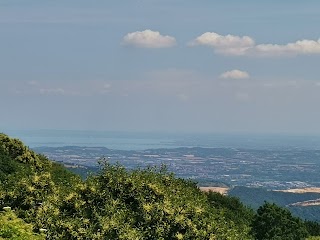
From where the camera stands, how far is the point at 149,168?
91.0 feet

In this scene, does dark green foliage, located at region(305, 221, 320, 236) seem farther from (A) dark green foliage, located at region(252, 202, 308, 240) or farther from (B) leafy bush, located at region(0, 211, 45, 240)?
(B) leafy bush, located at region(0, 211, 45, 240)

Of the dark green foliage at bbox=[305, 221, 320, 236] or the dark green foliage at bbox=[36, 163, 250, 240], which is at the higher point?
the dark green foliage at bbox=[36, 163, 250, 240]

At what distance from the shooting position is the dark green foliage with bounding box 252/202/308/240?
31.4 m

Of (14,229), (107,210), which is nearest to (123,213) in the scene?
(107,210)

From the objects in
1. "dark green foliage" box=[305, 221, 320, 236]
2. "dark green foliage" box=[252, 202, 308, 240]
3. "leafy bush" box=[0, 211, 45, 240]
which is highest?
"leafy bush" box=[0, 211, 45, 240]

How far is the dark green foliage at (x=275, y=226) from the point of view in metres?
31.4

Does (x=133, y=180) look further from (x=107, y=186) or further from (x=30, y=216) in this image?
(x=30, y=216)

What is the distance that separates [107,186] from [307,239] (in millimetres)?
14843

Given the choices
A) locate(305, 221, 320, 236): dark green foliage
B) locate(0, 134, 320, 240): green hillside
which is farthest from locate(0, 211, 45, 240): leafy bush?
locate(305, 221, 320, 236): dark green foliage

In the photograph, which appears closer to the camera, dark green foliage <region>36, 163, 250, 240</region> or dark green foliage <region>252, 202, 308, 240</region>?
dark green foliage <region>36, 163, 250, 240</region>

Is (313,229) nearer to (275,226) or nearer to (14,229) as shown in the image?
(275,226)

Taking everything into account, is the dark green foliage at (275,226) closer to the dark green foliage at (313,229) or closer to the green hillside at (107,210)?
the green hillside at (107,210)

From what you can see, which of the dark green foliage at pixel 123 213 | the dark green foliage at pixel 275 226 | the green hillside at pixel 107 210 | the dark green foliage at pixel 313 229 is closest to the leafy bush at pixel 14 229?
the green hillside at pixel 107 210

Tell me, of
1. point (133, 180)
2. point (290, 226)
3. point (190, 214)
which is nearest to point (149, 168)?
point (133, 180)
